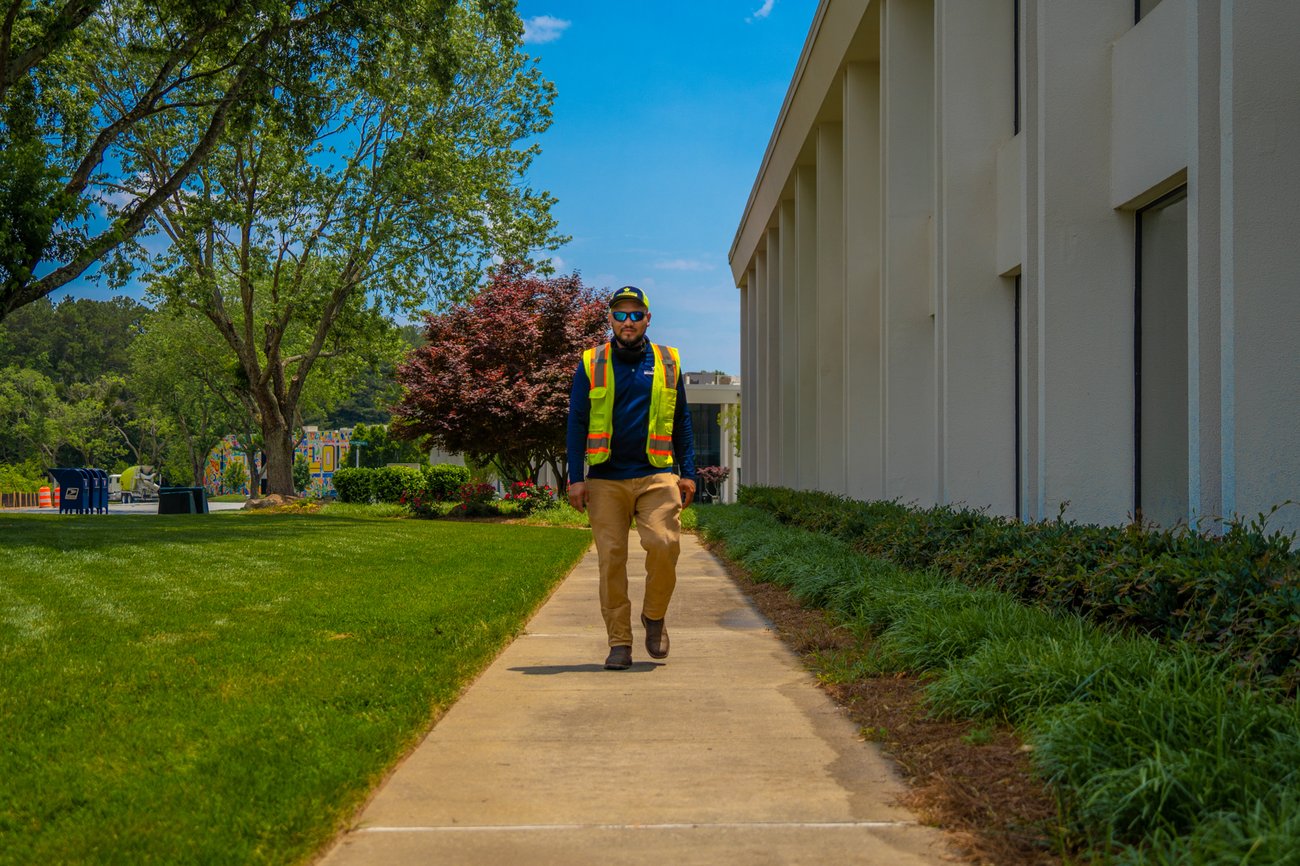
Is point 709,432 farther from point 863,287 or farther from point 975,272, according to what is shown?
point 975,272

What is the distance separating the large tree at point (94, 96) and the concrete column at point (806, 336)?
23.3ft

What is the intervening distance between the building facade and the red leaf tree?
11553 millimetres

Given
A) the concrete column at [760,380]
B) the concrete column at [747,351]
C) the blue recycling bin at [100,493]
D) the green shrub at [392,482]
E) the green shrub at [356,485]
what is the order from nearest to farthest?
1. the concrete column at [760,380]
2. the green shrub at [392,482]
3. the green shrub at [356,485]
4. the blue recycling bin at [100,493]
5. the concrete column at [747,351]

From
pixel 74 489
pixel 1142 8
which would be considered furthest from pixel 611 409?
pixel 74 489

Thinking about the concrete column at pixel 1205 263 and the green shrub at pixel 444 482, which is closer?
the concrete column at pixel 1205 263

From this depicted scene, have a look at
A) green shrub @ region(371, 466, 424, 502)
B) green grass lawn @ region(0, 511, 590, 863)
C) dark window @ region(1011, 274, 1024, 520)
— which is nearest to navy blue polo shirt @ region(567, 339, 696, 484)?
green grass lawn @ region(0, 511, 590, 863)

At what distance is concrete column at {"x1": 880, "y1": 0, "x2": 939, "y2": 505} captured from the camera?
15469mm

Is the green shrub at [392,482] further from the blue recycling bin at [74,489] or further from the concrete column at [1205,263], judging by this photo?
the concrete column at [1205,263]

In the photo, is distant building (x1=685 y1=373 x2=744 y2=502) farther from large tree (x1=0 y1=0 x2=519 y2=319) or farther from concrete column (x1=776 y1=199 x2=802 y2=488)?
large tree (x1=0 y1=0 x2=519 y2=319)

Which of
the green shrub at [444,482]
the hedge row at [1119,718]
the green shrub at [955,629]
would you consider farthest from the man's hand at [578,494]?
the green shrub at [444,482]

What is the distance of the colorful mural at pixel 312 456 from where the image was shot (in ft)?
190

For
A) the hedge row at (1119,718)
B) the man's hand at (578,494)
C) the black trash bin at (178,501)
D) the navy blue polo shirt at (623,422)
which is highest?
the navy blue polo shirt at (623,422)

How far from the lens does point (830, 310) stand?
2103 cm

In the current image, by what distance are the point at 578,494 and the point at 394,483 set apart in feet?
88.7
